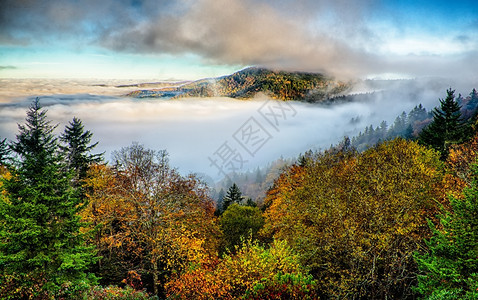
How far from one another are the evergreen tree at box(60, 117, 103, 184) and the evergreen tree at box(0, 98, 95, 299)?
21628 millimetres

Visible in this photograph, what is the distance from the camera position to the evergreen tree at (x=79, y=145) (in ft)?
132

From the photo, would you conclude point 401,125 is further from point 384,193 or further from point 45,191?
point 45,191

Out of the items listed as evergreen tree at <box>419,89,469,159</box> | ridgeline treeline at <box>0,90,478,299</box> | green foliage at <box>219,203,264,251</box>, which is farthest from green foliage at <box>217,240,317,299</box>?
evergreen tree at <box>419,89,469,159</box>

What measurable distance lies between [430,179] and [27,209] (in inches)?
1078

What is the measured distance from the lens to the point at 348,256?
18.5 meters

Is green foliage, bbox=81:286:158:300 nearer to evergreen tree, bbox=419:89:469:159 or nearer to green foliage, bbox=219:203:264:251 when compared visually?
green foliage, bbox=219:203:264:251

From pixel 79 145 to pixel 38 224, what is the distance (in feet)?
87.8

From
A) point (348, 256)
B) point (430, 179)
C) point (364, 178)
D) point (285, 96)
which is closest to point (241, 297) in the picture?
point (348, 256)

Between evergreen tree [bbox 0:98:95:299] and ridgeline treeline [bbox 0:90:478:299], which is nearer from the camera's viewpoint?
ridgeline treeline [bbox 0:90:478:299]

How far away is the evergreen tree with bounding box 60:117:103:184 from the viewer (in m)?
40.2

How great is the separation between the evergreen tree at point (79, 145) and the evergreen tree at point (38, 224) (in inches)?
852

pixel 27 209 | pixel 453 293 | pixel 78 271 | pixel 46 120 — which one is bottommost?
pixel 78 271

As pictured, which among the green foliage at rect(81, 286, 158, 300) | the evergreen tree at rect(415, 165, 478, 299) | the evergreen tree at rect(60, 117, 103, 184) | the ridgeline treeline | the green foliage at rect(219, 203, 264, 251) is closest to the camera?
the evergreen tree at rect(415, 165, 478, 299)

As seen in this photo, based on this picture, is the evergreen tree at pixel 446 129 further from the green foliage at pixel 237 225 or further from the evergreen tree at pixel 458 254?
the evergreen tree at pixel 458 254
